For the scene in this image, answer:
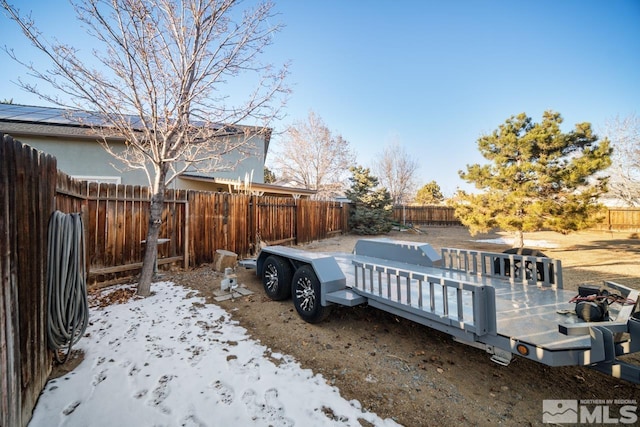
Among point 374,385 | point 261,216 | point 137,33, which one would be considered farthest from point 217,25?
point 374,385

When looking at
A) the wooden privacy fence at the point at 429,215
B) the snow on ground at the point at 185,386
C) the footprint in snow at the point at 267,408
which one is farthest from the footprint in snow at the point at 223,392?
the wooden privacy fence at the point at 429,215

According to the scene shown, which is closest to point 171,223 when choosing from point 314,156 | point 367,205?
point 367,205

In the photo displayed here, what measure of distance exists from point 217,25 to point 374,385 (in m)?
6.67

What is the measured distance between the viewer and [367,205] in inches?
674

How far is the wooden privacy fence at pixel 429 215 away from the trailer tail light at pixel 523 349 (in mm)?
22524

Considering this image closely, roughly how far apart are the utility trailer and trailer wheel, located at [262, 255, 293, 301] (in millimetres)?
17

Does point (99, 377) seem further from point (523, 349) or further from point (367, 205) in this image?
point (367, 205)

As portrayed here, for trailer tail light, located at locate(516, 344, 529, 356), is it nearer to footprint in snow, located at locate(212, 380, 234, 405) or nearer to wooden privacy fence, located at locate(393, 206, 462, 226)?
footprint in snow, located at locate(212, 380, 234, 405)

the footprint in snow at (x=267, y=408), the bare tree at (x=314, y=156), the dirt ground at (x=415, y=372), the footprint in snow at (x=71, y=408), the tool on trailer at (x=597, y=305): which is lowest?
the dirt ground at (x=415, y=372)

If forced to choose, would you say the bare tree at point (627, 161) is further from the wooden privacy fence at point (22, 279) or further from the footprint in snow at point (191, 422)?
the wooden privacy fence at point (22, 279)

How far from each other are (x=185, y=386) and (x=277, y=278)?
2.14m

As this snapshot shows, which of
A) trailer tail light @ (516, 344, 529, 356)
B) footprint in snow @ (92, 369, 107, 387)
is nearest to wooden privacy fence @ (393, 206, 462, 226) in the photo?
trailer tail light @ (516, 344, 529, 356)

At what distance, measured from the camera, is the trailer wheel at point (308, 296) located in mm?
3399

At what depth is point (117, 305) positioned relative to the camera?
4.05 m
